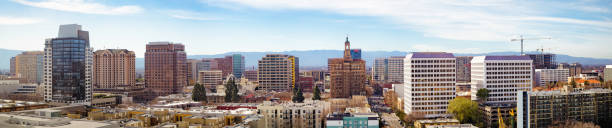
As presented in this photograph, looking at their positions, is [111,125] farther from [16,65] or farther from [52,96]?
[16,65]

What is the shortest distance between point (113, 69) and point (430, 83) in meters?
74.8

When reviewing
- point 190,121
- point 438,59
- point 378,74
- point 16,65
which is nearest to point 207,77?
point 16,65

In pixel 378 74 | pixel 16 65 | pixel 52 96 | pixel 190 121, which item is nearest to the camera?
pixel 190 121

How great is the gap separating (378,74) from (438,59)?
360 feet

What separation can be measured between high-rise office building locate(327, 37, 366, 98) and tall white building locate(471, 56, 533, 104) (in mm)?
27719

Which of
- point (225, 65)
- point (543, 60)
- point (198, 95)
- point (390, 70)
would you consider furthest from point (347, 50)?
point (225, 65)

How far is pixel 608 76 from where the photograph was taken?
90562 mm

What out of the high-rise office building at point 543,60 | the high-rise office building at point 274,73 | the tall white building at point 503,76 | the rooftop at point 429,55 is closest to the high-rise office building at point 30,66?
the high-rise office building at point 274,73

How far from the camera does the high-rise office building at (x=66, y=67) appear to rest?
2680 inches

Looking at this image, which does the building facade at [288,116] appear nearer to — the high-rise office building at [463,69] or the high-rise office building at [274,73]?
the high-rise office building at [274,73]

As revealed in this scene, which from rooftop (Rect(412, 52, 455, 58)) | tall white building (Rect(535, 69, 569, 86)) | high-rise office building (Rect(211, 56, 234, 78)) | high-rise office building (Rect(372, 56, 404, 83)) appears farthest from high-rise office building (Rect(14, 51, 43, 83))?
tall white building (Rect(535, 69, 569, 86))

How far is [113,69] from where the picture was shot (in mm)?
104312

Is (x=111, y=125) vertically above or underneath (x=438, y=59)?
underneath

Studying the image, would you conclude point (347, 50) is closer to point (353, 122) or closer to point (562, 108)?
point (353, 122)
